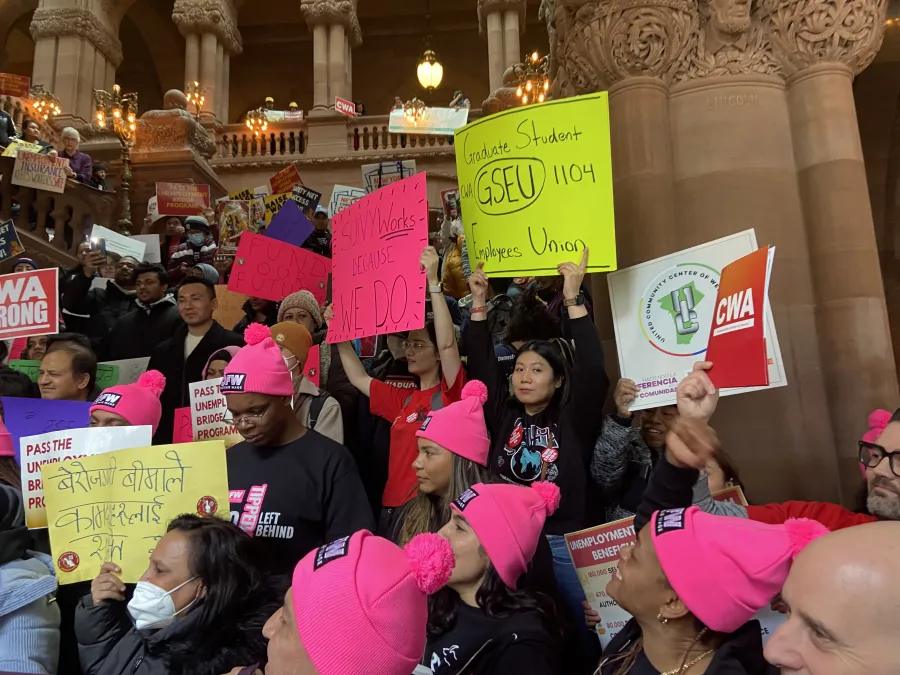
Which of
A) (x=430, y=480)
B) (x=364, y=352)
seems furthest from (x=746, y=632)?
(x=364, y=352)

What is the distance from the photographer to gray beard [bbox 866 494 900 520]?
6.08 feet

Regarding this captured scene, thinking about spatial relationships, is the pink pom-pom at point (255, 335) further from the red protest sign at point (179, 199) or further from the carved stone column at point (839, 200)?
the red protest sign at point (179, 199)

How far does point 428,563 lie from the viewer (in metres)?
1.46

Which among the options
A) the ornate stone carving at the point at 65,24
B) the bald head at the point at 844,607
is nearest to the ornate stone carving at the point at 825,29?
the bald head at the point at 844,607

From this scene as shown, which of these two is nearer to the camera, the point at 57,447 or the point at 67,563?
the point at 67,563

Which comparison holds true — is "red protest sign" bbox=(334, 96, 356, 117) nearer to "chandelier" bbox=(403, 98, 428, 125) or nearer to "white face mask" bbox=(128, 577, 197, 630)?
"chandelier" bbox=(403, 98, 428, 125)

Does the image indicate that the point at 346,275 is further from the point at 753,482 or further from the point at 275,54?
the point at 275,54

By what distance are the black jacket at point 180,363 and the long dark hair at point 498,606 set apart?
7.41ft

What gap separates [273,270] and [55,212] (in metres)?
6.96

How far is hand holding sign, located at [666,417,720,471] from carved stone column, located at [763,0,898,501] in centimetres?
168

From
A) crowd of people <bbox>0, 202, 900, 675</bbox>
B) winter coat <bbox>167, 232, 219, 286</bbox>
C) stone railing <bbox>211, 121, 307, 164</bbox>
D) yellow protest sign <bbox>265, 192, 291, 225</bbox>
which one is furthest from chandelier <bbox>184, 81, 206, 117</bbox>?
crowd of people <bbox>0, 202, 900, 675</bbox>

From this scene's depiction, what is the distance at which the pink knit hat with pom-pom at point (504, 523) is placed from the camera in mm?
2004

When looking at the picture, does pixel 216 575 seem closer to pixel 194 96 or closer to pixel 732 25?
pixel 732 25

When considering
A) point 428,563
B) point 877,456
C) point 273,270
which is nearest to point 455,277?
point 273,270
